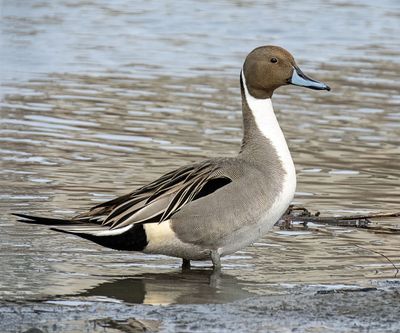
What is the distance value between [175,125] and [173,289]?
4732 mm

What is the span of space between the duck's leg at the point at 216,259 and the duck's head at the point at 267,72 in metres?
1.04

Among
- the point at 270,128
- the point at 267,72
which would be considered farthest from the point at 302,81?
the point at 270,128

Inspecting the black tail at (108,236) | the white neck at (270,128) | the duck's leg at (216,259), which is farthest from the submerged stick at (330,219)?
the black tail at (108,236)

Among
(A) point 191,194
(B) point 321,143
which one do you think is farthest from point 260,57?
(B) point 321,143

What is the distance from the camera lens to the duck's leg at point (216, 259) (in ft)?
23.3

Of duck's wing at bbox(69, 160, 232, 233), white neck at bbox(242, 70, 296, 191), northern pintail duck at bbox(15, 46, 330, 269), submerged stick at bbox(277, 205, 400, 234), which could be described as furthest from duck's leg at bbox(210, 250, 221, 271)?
submerged stick at bbox(277, 205, 400, 234)

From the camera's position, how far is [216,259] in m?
7.11

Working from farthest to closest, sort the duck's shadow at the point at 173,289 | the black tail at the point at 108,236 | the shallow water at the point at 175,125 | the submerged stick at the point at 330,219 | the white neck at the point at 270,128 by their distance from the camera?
the submerged stick at the point at 330,219 < the white neck at the point at 270,128 < the shallow water at the point at 175,125 < the black tail at the point at 108,236 < the duck's shadow at the point at 173,289

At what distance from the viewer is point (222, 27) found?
58.1 feet

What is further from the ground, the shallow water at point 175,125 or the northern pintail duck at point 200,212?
the northern pintail duck at point 200,212

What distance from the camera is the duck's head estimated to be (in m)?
7.59

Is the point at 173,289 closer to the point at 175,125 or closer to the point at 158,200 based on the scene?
the point at 158,200

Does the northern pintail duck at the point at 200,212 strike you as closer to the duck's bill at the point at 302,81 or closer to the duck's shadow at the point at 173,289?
the duck's shadow at the point at 173,289

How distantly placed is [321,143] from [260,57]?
3.33 metres
